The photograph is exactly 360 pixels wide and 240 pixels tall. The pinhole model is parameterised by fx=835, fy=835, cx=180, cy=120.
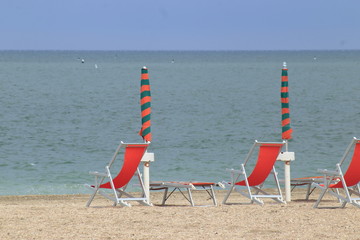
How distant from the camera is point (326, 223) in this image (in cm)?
806

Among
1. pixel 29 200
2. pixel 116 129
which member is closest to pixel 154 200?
pixel 29 200

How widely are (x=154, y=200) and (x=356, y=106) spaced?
28.5 metres

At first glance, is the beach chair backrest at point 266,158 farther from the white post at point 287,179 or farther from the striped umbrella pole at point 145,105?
the striped umbrella pole at point 145,105

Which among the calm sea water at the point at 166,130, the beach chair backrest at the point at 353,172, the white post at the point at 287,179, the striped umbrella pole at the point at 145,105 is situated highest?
the striped umbrella pole at the point at 145,105

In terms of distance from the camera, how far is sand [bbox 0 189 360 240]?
7.44m

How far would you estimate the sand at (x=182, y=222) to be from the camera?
7.44 meters

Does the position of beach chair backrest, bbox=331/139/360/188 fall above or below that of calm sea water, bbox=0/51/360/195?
above

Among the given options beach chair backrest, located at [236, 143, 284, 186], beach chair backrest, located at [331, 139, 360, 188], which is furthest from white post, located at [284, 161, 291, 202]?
beach chair backrest, located at [331, 139, 360, 188]

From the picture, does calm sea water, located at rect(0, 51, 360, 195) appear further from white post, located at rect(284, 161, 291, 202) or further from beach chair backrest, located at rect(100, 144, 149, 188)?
beach chair backrest, located at rect(100, 144, 149, 188)

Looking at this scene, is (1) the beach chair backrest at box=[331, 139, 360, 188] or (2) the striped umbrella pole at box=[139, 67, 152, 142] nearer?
(1) the beach chair backrest at box=[331, 139, 360, 188]

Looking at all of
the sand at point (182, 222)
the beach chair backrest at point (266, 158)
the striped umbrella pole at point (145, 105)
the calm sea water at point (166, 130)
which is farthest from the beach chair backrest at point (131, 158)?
the calm sea water at point (166, 130)

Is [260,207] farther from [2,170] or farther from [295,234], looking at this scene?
[2,170]

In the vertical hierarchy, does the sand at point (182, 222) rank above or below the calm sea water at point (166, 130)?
above

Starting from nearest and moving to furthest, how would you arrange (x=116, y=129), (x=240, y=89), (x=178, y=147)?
(x=178, y=147) < (x=116, y=129) < (x=240, y=89)
